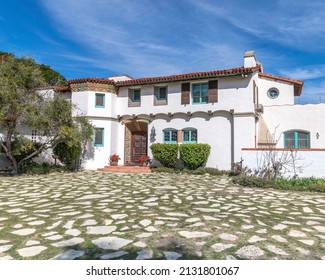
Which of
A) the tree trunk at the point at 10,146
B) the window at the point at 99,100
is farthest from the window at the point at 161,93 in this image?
A: the tree trunk at the point at 10,146

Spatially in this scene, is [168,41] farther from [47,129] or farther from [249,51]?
[47,129]

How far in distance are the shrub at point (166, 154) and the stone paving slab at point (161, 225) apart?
7.28 meters

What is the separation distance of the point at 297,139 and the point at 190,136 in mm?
7165

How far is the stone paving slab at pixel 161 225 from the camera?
3.78 meters

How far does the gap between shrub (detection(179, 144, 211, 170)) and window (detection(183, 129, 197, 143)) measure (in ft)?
3.77

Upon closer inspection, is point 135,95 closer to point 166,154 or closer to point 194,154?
point 166,154

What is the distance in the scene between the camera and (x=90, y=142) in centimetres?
1773

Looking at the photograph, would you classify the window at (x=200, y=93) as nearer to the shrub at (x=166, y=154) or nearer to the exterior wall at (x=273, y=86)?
the shrub at (x=166, y=154)

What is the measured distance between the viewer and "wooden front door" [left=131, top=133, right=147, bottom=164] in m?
18.6

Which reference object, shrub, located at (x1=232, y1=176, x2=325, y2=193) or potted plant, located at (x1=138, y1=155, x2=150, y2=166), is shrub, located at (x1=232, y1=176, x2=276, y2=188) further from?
potted plant, located at (x1=138, y1=155, x2=150, y2=166)

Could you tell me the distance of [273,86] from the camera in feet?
62.5

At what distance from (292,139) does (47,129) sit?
1531 centimetres

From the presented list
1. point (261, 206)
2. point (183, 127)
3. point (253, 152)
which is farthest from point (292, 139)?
point (261, 206)

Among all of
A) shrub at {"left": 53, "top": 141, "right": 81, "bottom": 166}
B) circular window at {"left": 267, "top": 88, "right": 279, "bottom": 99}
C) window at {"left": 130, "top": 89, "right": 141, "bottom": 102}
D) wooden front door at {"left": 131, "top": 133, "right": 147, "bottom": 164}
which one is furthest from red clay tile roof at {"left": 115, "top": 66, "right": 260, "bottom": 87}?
shrub at {"left": 53, "top": 141, "right": 81, "bottom": 166}
